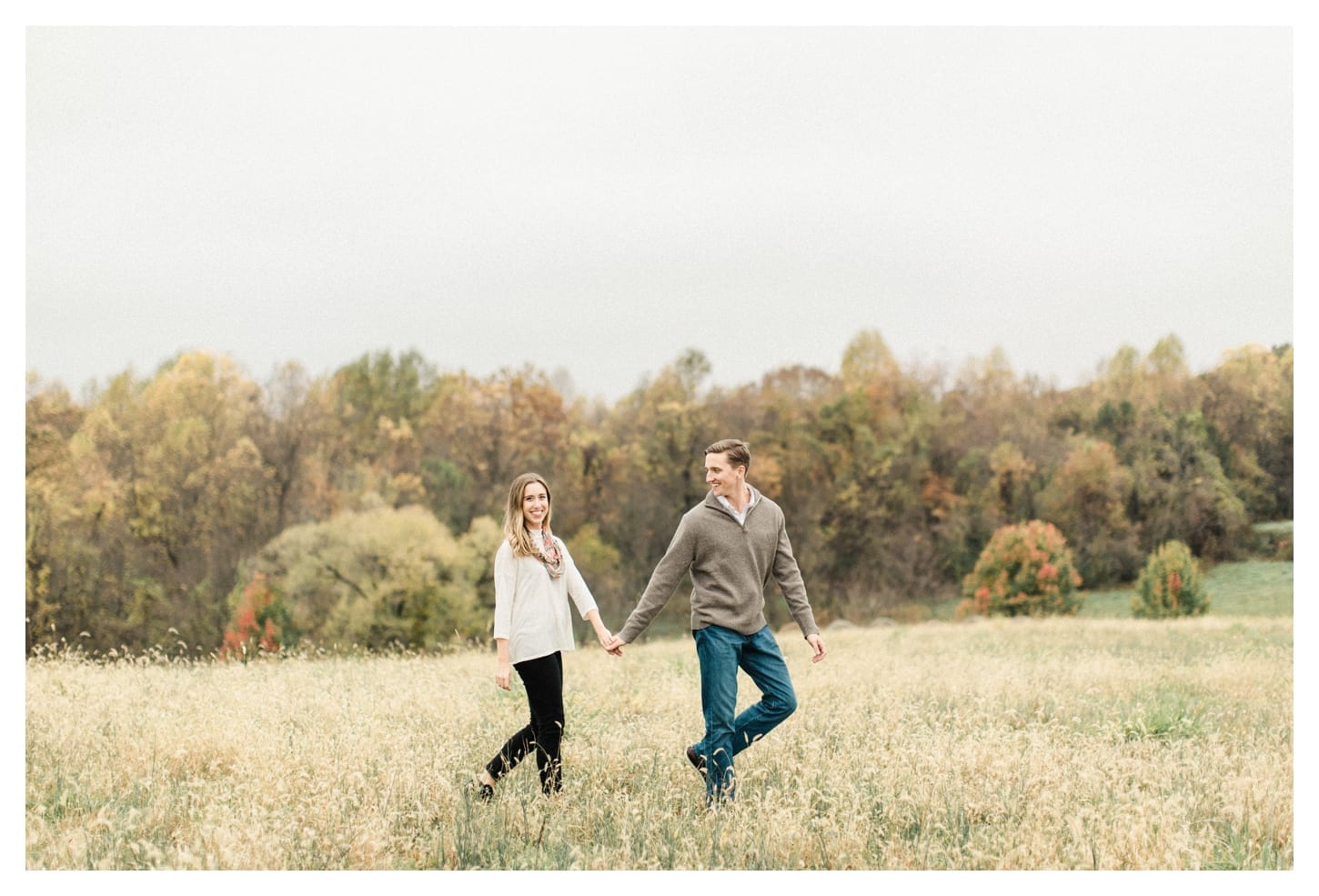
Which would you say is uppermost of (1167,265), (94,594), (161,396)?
(1167,265)

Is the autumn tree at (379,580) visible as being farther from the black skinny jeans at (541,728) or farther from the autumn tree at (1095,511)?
the black skinny jeans at (541,728)

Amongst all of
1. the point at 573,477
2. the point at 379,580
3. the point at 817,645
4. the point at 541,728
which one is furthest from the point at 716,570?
the point at 573,477

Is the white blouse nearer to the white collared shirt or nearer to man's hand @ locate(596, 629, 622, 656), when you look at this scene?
man's hand @ locate(596, 629, 622, 656)

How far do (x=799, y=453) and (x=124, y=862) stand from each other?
129 feet

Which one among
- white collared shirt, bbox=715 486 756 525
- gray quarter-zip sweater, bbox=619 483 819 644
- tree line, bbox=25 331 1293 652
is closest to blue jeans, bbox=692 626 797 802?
gray quarter-zip sweater, bbox=619 483 819 644

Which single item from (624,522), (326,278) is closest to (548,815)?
(624,522)

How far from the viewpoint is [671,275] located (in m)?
43.8

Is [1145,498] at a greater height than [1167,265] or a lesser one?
lesser

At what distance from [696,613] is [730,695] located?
52 cm

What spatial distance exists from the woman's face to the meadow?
1606 millimetres

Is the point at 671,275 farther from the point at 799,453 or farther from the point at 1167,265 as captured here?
the point at 1167,265

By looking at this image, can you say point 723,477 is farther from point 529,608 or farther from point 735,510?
point 529,608

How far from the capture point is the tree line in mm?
36906

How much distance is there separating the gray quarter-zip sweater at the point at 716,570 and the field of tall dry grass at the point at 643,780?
1040 mm
